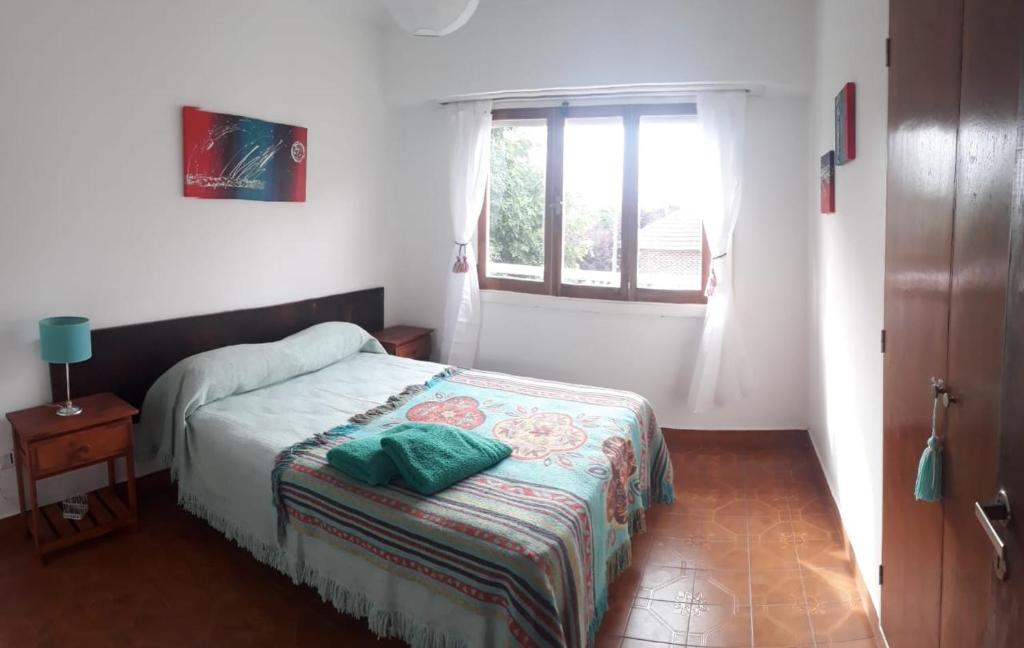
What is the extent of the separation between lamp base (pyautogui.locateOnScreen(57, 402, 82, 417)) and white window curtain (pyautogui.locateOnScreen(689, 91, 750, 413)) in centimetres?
317

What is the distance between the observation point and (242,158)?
11.8ft

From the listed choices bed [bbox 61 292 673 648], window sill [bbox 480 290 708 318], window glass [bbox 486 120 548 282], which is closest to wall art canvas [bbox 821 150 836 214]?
window sill [bbox 480 290 708 318]

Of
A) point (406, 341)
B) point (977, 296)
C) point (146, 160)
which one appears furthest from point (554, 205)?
point (977, 296)

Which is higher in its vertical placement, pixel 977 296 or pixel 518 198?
pixel 518 198

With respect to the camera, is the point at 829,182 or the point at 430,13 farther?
the point at 829,182

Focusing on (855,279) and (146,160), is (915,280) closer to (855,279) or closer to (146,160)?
(855,279)

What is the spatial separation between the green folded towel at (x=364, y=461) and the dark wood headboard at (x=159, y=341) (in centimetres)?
135

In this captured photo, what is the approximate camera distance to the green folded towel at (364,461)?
7.50 feet

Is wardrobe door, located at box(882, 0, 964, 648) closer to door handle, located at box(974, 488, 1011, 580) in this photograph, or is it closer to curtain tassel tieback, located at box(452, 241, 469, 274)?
door handle, located at box(974, 488, 1011, 580)

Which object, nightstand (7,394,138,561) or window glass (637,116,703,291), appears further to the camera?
window glass (637,116,703,291)

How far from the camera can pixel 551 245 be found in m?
4.39

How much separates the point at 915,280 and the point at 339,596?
2.02m

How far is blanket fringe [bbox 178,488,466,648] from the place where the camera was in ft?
6.73

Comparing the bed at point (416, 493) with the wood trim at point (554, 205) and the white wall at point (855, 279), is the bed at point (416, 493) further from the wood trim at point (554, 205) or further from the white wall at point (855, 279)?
the wood trim at point (554, 205)
